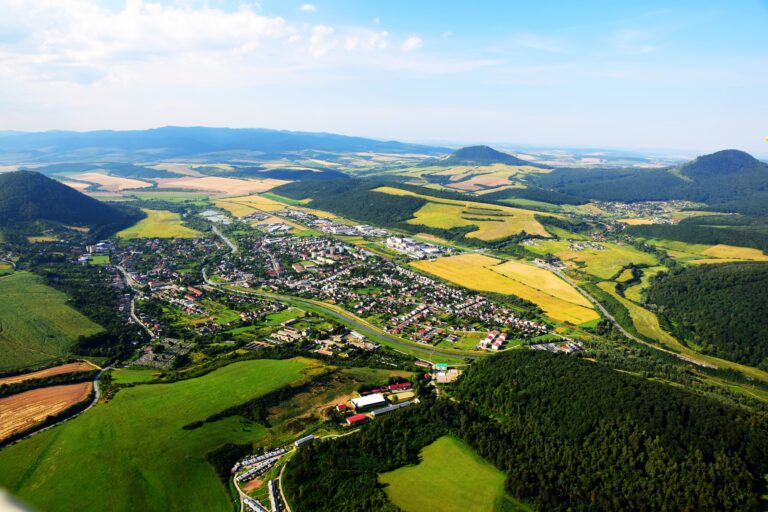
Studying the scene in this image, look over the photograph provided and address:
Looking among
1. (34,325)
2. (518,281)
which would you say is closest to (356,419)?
(34,325)

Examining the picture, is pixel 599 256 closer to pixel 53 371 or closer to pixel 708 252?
pixel 708 252

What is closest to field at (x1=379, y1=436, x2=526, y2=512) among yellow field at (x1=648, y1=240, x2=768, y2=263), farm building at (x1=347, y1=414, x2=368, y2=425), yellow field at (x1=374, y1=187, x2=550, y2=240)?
farm building at (x1=347, y1=414, x2=368, y2=425)

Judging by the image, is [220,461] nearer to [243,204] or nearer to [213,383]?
[213,383]

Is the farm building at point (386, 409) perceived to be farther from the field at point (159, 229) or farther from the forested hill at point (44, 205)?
the forested hill at point (44, 205)

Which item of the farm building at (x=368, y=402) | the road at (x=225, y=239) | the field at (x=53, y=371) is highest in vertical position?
the road at (x=225, y=239)

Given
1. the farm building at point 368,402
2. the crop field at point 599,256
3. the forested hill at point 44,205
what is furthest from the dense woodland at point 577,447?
the forested hill at point 44,205

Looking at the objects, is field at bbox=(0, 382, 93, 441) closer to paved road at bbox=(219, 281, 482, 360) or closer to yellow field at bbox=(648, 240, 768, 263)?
paved road at bbox=(219, 281, 482, 360)
